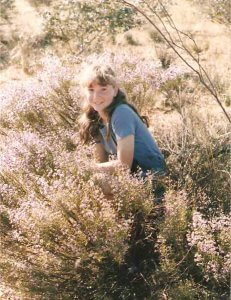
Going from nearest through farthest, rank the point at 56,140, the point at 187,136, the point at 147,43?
the point at 56,140 → the point at 187,136 → the point at 147,43

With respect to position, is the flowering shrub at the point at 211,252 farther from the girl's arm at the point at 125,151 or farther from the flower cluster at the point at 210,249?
the girl's arm at the point at 125,151

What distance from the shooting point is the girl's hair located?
3.10m

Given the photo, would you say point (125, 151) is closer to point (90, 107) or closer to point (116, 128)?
point (116, 128)

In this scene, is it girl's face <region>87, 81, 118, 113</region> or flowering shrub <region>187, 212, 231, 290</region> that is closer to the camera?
flowering shrub <region>187, 212, 231, 290</region>

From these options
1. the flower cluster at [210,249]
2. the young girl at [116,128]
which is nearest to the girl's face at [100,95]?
the young girl at [116,128]

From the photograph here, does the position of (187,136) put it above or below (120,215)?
below

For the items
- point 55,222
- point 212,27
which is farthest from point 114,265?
point 212,27

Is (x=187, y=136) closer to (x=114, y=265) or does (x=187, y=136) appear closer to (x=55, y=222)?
(x=114, y=265)

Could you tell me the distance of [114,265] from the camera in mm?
2609

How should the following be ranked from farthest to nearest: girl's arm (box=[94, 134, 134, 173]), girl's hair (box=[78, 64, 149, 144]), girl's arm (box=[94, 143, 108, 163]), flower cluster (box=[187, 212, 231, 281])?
girl's arm (box=[94, 143, 108, 163]) → girl's hair (box=[78, 64, 149, 144]) → girl's arm (box=[94, 134, 134, 173]) → flower cluster (box=[187, 212, 231, 281])

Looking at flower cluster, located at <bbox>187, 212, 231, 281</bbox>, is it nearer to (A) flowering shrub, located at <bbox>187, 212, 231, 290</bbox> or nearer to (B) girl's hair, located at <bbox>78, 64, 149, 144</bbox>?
(A) flowering shrub, located at <bbox>187, 212, 231, 290</bbox>

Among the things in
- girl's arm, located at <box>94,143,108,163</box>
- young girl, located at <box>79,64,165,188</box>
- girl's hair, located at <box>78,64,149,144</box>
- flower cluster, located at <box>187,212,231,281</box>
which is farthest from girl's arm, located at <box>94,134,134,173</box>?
flower cluster, located at <box>187,212,231,281</box>

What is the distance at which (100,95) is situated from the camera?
3.13m

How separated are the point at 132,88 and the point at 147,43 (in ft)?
14.0
